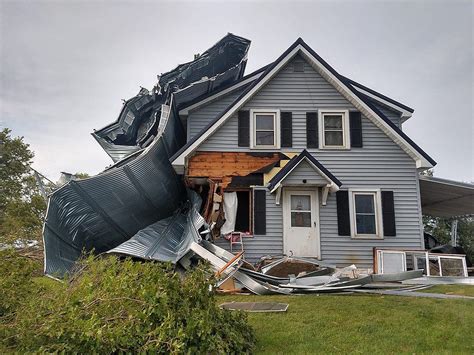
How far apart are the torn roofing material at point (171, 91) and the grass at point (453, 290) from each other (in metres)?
8.35

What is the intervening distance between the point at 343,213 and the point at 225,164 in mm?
3562

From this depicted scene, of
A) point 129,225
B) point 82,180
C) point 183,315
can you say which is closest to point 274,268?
point 129,225

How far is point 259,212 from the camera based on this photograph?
10.2m

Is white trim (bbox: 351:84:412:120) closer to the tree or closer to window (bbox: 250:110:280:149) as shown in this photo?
window (bbox: 250:110:280:149)

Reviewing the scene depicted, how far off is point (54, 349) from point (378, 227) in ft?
29.9

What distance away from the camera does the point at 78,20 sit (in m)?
10.1

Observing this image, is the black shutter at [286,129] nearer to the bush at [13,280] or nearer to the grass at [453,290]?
the grass at [453,290]

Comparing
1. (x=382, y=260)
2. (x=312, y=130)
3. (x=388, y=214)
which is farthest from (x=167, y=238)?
(x=388, y=214)

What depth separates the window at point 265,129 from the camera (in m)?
10.8

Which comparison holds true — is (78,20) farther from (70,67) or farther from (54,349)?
(54,349)

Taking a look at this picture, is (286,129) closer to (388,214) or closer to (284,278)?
(388,214)

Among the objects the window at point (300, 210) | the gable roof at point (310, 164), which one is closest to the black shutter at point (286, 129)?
the gable roof at point (310, 164)

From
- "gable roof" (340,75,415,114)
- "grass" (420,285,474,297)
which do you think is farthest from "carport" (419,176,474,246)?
"grass" (420,285,474,297)

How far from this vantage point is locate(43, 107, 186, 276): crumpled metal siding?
8016 millimetres
